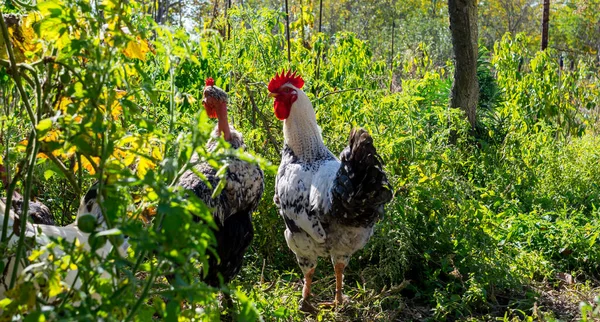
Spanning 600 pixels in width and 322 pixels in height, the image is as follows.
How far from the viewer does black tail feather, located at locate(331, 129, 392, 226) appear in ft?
12.9

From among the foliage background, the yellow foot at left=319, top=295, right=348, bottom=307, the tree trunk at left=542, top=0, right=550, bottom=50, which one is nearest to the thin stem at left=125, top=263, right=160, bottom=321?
the foliage background

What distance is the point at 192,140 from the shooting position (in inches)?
67.2

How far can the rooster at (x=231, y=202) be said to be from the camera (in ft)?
14.0

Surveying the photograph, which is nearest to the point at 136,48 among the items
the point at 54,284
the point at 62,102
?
the point at 62,102

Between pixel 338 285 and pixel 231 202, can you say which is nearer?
pixel 231 202

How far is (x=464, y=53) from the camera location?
734cm

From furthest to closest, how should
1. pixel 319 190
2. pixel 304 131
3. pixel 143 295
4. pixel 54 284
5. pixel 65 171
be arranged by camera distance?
pixel 304 131, pixel 319 190, pixel 65 171, pixel 54 284, pixel 143 295

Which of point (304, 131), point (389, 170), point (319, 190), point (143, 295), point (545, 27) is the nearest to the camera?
point (143, 295)

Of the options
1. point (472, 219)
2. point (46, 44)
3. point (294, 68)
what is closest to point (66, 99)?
point (46, 44)

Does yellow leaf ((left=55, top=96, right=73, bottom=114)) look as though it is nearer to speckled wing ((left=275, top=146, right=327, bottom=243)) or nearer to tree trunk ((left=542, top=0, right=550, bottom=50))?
speckled wing ((left=275, top=146, right=327, bottom=243))

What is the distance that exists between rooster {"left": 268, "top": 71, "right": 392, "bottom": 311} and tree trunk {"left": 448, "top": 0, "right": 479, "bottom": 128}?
2938 millimetres

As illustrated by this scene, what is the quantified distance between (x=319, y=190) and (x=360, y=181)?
453 mm

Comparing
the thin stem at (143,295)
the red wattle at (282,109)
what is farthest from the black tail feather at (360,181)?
the thin stem at (143,295)

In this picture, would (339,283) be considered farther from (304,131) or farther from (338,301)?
(304,131)
